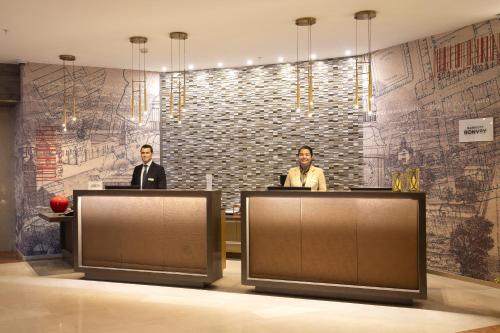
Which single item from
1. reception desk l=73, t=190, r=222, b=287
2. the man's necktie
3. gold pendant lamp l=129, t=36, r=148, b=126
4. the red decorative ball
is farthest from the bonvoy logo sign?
the red decorative ball

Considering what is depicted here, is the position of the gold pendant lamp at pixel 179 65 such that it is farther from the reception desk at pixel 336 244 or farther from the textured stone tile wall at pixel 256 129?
the reception desk at pixel 336 244

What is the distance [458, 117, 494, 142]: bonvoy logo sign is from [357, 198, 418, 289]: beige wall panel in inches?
73.9

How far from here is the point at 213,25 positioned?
6.39m

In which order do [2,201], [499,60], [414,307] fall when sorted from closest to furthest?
[414,307] → [499,60] → [2,201]

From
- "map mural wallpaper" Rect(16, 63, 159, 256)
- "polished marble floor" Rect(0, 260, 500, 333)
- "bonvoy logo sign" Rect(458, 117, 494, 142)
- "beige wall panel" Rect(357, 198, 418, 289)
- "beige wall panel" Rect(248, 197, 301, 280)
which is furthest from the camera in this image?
"map mural wallpaper" Rect(16, 63, 159, 256)

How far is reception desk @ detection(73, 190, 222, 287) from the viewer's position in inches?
231

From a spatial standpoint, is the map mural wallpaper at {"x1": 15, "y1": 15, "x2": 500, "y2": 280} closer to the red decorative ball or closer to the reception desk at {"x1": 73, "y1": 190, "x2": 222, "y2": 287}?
the red decorative ball

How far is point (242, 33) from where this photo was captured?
6.77m

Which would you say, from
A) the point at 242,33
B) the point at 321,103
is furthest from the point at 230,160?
the point at 242,33

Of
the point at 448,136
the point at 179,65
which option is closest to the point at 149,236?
the point at 179,65

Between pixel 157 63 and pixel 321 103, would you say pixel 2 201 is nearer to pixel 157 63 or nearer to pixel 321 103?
pixel 157 63

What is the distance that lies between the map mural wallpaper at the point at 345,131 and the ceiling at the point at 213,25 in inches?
17.7

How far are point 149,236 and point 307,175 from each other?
7.18 feet

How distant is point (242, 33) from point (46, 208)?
454 centimetres
